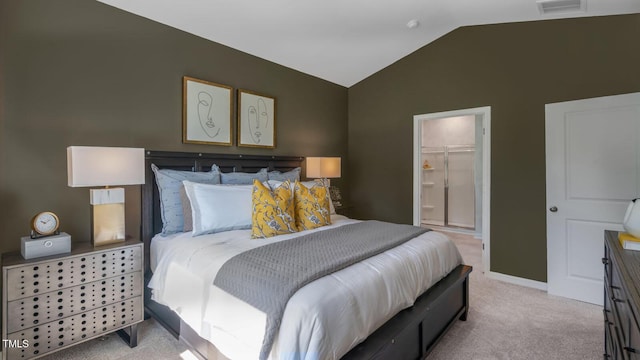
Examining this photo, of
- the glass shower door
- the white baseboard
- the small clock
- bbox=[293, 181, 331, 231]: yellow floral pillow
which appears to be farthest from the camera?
the glass shower door

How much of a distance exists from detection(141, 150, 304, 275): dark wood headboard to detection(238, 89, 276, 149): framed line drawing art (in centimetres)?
23

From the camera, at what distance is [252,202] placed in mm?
2547

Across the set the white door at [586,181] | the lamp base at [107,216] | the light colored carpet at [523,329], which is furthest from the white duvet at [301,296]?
the white door at [586,181]

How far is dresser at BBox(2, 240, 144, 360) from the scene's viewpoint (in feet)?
5.79

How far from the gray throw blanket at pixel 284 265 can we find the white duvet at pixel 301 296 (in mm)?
43

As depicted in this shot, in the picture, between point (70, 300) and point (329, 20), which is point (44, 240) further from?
point (329, 20)

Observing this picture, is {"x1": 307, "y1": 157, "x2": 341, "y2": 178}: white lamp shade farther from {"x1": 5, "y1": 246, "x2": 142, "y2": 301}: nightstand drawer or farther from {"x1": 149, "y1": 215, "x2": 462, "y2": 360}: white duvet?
{"x1": 5, "y1": 246, "x2": 142, "y2": 301}: nightstand drawer

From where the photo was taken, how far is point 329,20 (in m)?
3.18

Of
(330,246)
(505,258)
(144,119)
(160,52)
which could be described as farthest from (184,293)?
(505,258)

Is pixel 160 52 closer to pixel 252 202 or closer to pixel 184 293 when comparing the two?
pixel 252 202

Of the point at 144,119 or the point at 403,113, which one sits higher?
the point at 403,113

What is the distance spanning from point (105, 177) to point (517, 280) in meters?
4.21

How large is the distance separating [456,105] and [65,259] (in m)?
4.21

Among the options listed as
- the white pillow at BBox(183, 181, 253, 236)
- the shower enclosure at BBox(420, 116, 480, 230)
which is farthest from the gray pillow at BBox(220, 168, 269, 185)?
the shower enclosure at BBox(420, 116, 480, 230)
